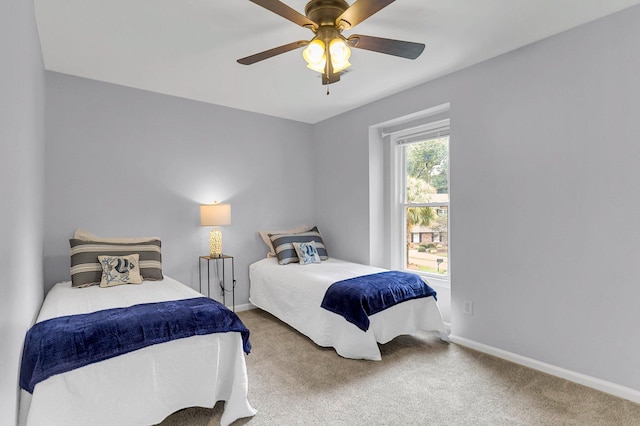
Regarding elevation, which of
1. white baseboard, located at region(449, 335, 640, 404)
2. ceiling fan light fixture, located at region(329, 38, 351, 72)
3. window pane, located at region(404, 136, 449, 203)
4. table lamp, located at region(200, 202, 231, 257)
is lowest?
white baseboard, located at region(449, 335, 640, 404)

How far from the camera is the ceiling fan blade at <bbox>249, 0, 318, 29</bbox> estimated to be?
1682mm

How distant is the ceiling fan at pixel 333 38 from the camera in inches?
73.5

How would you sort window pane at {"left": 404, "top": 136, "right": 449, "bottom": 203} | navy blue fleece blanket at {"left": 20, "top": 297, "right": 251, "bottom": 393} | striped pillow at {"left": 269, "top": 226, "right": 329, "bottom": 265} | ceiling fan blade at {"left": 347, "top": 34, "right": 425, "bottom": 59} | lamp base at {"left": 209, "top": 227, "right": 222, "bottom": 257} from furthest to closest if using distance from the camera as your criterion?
striped pillow at {"left": 269, "top": 226, "right": 329, "bottom": 265}
lamp base at {"left": 209, "top": 227, "right": 222, "bottom": 257}
window pane at {"left": 404, "top": 136, "right": 449, "bottom": 203}
ceiling fan blade at {"left": 347, "top": 34, "right": 425, "bottom": 59}
navy blue fleece blanket at {"left": 20, "top": 297, "right": 251, "bottom": 393}

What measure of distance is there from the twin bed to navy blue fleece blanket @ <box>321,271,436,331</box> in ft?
0.04

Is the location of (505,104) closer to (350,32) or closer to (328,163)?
(350,32)

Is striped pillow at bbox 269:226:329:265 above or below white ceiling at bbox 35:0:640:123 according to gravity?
below

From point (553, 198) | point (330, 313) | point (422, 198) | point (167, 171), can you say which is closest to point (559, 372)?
point (553, 198)

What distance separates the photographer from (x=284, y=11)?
5.85 feet

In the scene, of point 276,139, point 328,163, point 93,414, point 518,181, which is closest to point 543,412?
point 518,181

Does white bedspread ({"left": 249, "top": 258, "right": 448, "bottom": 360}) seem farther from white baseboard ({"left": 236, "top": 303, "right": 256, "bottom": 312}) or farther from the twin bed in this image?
white baseboard ({"left": 236, "top": 303, "right": 256, "bottom": 312})

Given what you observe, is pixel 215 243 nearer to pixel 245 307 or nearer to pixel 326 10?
pixel 245 307

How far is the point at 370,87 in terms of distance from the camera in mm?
3596

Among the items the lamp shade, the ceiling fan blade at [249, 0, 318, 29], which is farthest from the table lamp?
the ceiling fan blade at [249, 0, 318, 29]

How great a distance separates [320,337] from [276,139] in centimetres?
271
